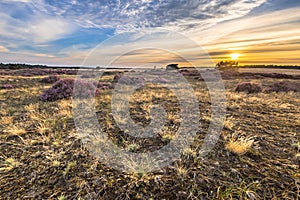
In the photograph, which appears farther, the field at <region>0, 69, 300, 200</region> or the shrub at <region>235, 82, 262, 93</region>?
the shrub at <region>235, 82, 262, 93</region>

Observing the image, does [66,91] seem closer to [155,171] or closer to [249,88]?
[155,171]

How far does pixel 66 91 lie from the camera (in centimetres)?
1111

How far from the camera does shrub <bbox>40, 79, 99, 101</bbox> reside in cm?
1044

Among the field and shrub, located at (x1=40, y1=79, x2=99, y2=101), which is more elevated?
shrub, located at (x1=40, y1=79, x2=99, y2=101)

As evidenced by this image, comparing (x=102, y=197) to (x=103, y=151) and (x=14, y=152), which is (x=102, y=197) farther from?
(x=14, y=152)

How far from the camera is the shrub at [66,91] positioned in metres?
10.4

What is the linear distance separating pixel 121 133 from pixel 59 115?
10.4ft

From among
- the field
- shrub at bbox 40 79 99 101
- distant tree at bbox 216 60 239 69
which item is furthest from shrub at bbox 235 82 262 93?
distant tree at bbox 216 60 239 69

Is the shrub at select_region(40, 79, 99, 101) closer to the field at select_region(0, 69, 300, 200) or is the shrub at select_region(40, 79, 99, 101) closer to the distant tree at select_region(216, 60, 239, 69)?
the field at select_region(0, 69, 300, 200)

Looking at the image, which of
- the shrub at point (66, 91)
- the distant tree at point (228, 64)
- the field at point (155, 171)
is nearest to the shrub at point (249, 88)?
the field at point (155, 171)

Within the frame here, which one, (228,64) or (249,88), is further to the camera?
(228,64)

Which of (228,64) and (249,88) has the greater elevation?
(228,64)

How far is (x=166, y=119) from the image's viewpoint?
6578 millimetres

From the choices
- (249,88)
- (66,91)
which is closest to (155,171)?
(66,91)
